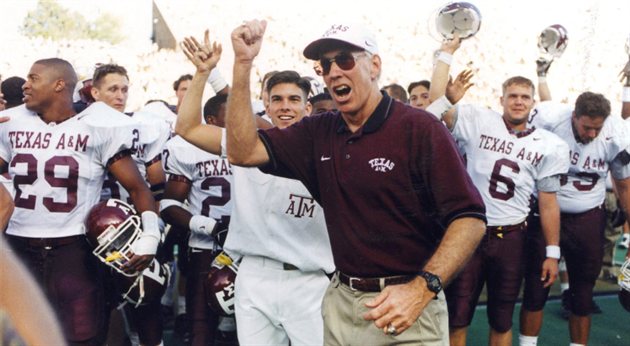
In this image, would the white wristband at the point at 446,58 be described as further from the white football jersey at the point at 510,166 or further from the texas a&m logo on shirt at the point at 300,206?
the texas a&m logo on shirt at the point at 300,206

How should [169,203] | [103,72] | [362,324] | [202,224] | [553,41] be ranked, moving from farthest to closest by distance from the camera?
1. [553,41]
2. [103,72]
3. [169,203]
4. [202,224]
5. [362,324]

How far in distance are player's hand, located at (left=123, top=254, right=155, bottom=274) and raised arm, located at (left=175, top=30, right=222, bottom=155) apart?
0.94 metres

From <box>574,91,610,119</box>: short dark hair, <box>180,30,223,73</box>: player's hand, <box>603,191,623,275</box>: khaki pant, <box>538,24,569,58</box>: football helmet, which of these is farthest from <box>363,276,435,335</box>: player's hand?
<box>603,191,623,275</box>: khaki pant

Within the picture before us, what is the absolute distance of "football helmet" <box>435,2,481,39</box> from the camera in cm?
441

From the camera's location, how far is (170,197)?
4148 mm

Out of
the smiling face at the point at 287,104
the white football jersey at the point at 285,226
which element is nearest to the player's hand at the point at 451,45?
the smiling face at the point at 287,104

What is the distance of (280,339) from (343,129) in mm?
1169

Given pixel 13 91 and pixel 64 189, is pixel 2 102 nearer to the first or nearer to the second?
pixel 13 91

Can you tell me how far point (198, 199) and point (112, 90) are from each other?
1.39 metres

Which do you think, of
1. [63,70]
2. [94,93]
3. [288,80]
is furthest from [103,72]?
[288,80]

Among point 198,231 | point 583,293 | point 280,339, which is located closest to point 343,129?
point 280,339

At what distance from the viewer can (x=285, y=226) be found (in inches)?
124

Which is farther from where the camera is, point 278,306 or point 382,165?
point 278,306

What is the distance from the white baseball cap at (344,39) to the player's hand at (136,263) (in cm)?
151
